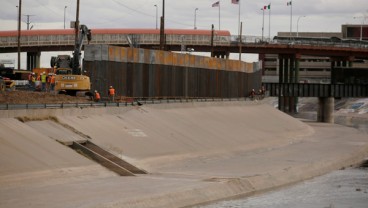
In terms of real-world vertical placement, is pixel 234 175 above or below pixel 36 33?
below

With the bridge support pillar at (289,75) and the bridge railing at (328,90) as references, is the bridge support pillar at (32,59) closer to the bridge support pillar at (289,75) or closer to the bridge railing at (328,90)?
the bridge railing at (328,90)

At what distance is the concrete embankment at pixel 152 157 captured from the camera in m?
37.6

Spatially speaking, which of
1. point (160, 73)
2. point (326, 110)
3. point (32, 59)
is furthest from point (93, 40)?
point (160, 73)

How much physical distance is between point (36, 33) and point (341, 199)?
393 ft

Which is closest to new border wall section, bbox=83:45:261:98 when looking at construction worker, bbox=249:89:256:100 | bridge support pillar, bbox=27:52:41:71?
construction worker, bbox=249:89:256:100

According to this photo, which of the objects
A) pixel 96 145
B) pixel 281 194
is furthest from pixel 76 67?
pixel 281 194

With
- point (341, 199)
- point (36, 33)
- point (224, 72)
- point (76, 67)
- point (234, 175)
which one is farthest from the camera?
point (36, 33)

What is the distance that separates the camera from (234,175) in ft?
158

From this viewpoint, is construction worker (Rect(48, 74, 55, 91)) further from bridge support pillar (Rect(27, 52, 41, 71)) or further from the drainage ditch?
bridge support pillar (Rect(27, 52, 41, 71))

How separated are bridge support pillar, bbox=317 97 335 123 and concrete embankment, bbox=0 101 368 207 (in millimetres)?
57488

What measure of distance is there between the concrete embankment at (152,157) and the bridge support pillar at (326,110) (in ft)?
189

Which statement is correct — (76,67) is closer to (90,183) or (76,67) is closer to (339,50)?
(90,183)

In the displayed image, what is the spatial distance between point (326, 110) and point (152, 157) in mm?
94507

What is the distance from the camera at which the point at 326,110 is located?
143750 mm
